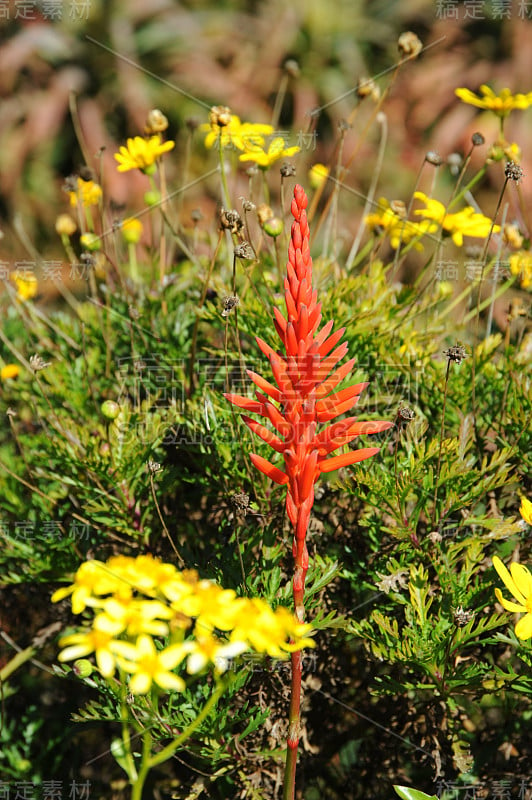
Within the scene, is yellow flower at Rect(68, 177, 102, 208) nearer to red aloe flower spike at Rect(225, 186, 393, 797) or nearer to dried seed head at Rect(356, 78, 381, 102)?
dried seed head at Rect(356, 78, 381, 102)

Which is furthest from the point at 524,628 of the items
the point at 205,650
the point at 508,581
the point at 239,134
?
the point at 239,134

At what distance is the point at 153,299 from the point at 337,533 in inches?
19.9

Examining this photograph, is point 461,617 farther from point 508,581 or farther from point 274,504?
point 274,504

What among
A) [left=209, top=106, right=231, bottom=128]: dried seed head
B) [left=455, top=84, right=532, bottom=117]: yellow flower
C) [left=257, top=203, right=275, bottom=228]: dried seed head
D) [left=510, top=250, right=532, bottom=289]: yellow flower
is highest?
[left=455, top=84, right=532, bottom=117]: yellow flower

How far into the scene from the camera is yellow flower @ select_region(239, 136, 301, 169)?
3.81ft

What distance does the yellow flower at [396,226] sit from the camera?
131cm

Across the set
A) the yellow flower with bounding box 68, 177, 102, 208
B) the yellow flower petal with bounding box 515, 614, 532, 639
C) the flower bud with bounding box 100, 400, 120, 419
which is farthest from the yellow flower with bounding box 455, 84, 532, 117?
the yellow flower petal with bounding box 515, 614, 532, 639

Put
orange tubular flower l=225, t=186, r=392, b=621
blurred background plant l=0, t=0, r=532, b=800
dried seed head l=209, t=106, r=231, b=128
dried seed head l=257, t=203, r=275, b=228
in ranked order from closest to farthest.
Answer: orange tubular flower l=225, t=186, r=392, b=621
blurred background plant l=0, t=0, r=532, b=800
dried seed head l=209, t=106, r=231, b=128
dried seed head l=257, t=203, r=275, b=228

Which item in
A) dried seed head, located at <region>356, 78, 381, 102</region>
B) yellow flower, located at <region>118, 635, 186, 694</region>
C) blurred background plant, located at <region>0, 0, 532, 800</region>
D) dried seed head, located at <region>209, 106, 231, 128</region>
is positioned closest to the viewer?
yellow flower, located at <region>118, 635, 186, 694</region>

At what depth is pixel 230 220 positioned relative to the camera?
1024 millimetres

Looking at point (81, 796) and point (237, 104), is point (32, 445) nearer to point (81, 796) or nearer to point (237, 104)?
point (81, 796)

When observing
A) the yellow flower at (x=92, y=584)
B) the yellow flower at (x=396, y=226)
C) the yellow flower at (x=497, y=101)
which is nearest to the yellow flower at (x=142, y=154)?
the yellow flower at (x=396, y=226)

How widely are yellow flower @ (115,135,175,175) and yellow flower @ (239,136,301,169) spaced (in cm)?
12

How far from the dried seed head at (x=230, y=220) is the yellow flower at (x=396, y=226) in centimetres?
33
